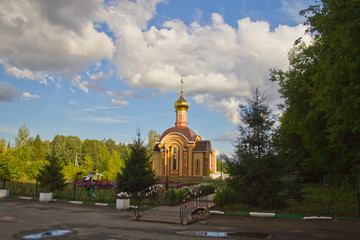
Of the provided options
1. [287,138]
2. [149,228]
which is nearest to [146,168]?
[149,228]

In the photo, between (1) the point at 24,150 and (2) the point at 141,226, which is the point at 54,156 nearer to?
(2) the point at 141,226

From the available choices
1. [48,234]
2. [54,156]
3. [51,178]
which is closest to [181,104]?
[54,156]

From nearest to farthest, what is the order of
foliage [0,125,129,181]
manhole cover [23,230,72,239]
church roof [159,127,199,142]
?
1. manhole cover [23,230,72,239]
2. foliage [0,125,129,181]
3. church roof [159,127,199,142]

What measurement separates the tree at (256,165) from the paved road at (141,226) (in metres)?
1.57

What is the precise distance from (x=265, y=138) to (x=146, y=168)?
6.49 metres

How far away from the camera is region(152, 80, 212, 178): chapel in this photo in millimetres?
40406

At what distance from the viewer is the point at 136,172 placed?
1541 centimetres

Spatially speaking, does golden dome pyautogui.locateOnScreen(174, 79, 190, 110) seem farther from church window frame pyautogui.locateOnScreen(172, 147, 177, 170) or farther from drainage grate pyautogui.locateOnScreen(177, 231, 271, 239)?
drainage grate pyautogui.locateOnScreen(177, 231, 271, 239)

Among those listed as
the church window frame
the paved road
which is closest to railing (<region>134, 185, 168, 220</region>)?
the paved road

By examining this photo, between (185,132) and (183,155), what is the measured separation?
354 cm

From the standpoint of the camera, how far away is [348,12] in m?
10.8

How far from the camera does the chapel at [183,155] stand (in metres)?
40.4

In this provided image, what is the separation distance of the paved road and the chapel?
2832cm

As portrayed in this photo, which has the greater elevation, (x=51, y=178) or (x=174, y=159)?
(x=174, y=159)
